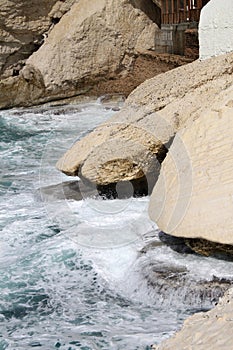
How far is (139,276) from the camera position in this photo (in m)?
4.39

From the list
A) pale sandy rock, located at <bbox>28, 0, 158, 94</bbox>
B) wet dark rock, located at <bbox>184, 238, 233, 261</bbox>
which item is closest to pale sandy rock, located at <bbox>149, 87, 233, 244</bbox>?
wet dark rock, located at <bbox>184, 238, 233, 261</bbox>

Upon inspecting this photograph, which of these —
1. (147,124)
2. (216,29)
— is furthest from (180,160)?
(216,29)

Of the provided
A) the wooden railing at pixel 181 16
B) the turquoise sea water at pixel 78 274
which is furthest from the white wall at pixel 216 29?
the wooden railing at pixel 181 16

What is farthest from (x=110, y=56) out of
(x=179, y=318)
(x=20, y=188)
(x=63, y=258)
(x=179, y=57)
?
(x=179, y=318)

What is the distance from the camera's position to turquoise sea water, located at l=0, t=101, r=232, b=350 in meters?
3.87

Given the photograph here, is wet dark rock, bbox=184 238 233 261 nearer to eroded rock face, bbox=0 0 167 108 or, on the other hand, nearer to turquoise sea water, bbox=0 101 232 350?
turquoise sea water, bbox=0 101 232 350

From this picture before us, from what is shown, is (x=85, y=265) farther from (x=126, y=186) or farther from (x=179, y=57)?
(x=179, y=57)

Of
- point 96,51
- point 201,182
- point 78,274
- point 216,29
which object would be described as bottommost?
point 78,274

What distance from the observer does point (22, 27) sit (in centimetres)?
1282

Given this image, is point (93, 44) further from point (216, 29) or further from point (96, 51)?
point (216, 29)

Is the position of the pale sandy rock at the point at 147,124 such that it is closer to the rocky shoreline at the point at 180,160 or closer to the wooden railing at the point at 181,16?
the rocky shoreline at the point at 180,160

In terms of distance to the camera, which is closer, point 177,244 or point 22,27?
point 177,244

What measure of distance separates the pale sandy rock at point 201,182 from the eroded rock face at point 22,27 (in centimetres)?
916

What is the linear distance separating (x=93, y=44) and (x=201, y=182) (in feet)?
28.5
